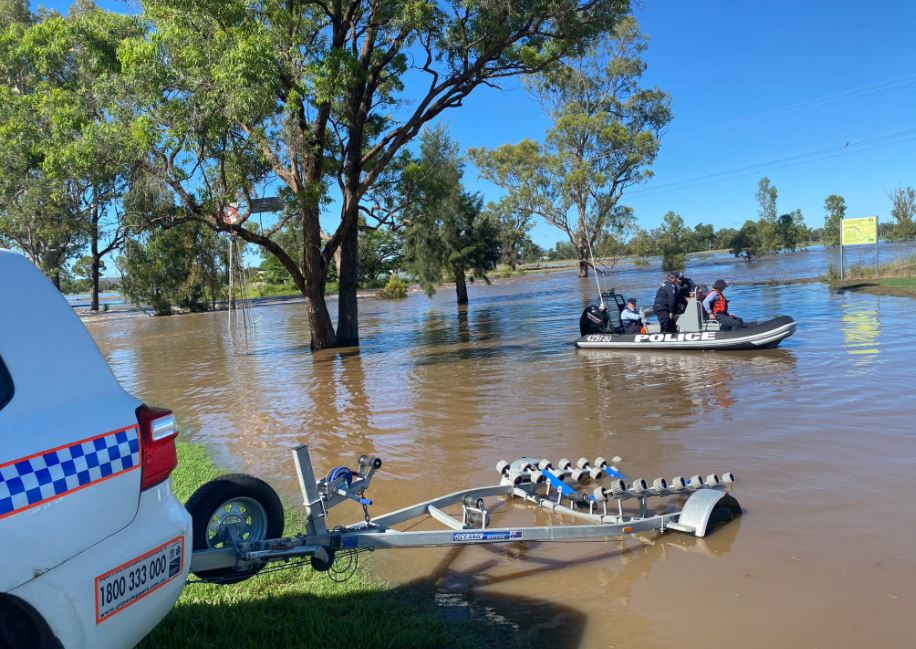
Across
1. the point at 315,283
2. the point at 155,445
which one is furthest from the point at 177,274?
the point at 155,445

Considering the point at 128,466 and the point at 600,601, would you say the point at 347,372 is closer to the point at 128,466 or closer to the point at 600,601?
the point at 600,601

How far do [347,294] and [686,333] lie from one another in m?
10.5

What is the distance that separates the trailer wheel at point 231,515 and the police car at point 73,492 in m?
0.82

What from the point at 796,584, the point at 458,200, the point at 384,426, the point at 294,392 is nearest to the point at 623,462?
the point at 796,584

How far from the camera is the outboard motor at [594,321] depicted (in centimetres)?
1691

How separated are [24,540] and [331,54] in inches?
573

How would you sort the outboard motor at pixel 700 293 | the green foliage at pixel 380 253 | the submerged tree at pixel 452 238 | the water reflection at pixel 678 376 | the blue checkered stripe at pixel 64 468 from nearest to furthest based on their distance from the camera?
1. the blue checkered stripe at pixel 64 468
2. the water reflection at pixel 678 376
3. the outboard motor at pixel 700 293
4. the submerged tree at pixel 452 238
5. the green foliage at pixel 380 253

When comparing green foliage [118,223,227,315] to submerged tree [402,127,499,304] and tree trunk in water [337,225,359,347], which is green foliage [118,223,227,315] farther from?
tree trunk in water [337,225,359,347]

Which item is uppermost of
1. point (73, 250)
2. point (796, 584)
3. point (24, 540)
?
point (73, 250)

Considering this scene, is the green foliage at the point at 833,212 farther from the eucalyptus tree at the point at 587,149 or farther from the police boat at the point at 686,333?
the police boat at the point at 686,333

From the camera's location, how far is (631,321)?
1680 cm

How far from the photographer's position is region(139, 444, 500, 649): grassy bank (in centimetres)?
A: 356

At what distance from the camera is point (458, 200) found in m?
35.2

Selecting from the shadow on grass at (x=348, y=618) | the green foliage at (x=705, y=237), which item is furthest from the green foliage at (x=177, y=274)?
the green foliage at (x=705, y=237)
